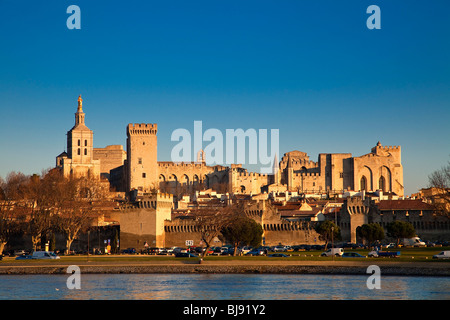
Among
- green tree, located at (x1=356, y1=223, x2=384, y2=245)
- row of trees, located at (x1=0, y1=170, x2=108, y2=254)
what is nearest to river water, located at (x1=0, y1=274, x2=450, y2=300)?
green tree, located at (x1=356, y1=223, x2=384, y2=245)

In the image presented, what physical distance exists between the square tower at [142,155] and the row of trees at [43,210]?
98.4 feet

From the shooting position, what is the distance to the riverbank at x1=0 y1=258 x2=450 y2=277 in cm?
4581

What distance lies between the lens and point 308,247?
7069 cm

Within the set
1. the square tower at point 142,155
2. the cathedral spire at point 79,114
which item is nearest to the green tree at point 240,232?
the square tower at point 142,155

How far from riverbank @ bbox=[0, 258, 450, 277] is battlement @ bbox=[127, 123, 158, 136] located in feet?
227

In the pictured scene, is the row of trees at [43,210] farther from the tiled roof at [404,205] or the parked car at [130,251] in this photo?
the tiled roof at [404,205]

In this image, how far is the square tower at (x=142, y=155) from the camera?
398 feet

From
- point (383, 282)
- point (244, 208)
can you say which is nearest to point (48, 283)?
point (383, 282)

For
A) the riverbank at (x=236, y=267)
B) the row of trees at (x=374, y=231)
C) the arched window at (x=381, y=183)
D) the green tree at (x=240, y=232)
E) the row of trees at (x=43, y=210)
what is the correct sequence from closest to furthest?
the riverbank at (x=236, y=267) < the green tree at (x=240, y=232) < the row of trees at (x=374, y=231) < the row of trees at (x=43, y=210) < the arched window at (x=381, y=183)

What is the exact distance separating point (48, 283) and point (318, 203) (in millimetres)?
59815

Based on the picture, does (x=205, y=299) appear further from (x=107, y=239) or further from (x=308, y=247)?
(x=107, y=239)

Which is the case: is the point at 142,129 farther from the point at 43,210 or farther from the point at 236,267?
the point at 236,267

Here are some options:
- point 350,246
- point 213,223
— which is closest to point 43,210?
point 213,223

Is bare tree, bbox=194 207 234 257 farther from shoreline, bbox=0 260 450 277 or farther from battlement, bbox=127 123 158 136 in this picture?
battlement, bbox=127 123 158 136
